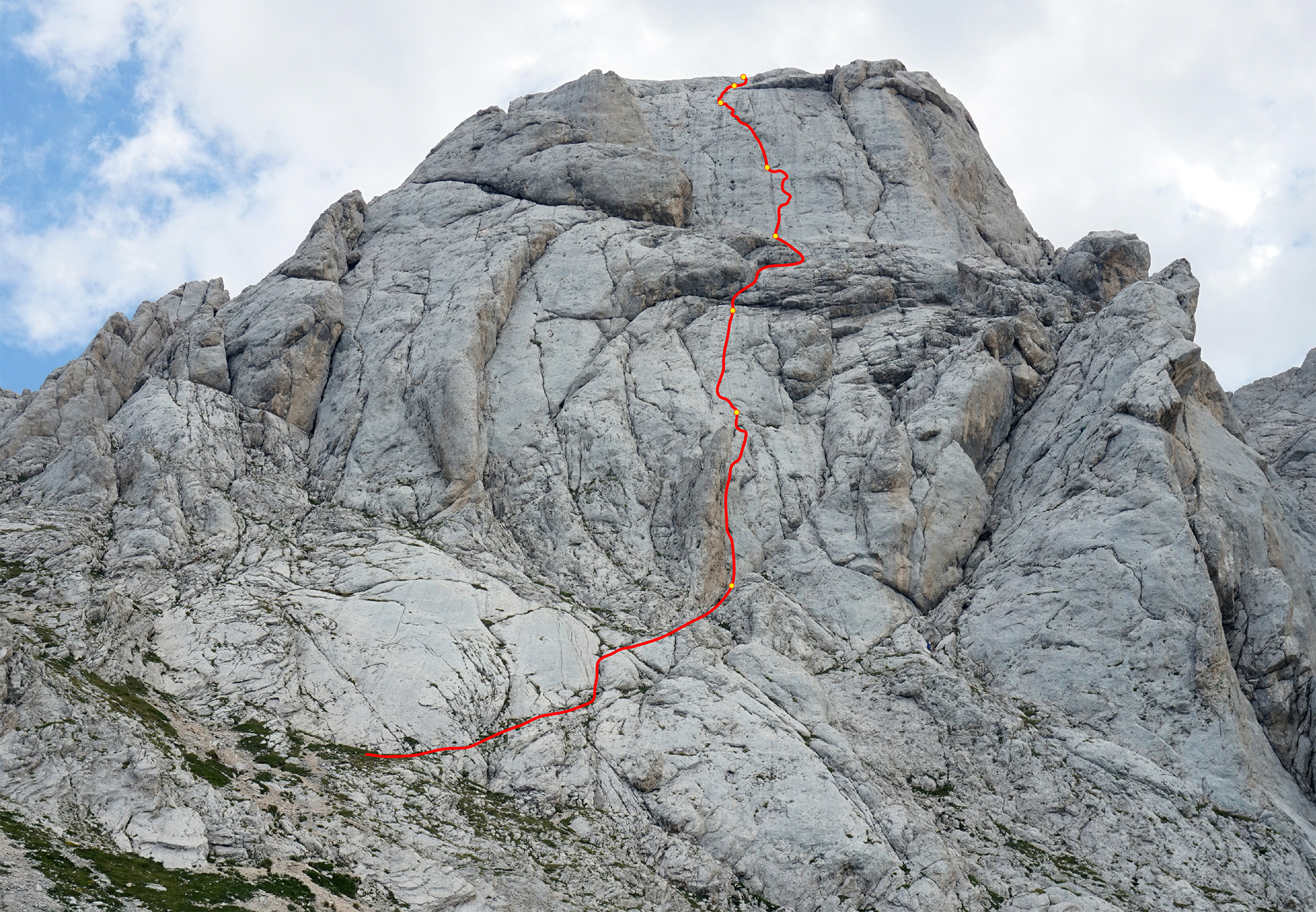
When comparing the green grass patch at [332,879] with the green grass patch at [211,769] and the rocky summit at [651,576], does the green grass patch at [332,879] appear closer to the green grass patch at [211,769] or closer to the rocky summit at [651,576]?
the rocky summit at [651,576]

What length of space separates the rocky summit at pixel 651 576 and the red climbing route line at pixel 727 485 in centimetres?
62

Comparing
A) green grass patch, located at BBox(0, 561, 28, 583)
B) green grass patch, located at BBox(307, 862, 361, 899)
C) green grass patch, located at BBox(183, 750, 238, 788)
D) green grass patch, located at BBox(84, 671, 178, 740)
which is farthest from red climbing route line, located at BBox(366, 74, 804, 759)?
green grass patch, located at BBox(0, 561, 28, 583)

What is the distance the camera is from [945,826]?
48406 mm

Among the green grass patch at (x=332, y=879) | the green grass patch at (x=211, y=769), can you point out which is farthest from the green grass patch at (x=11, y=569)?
the green grass patch at (x=332, y=879)

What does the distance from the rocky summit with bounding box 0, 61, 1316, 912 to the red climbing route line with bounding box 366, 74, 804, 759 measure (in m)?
0.62

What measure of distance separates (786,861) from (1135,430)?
1434 inches

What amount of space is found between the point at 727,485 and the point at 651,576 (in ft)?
29.0

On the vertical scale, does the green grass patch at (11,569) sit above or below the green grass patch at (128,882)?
above

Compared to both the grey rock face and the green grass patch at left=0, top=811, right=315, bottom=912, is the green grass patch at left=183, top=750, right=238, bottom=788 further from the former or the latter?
the grey rock face

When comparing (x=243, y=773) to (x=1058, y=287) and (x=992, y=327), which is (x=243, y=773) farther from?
(x=1058, y=287)

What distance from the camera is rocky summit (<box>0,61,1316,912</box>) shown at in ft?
142

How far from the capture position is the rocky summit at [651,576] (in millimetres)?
43406

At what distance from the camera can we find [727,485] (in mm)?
66062

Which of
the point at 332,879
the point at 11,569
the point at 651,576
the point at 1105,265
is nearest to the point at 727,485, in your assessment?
the point at 651,576
